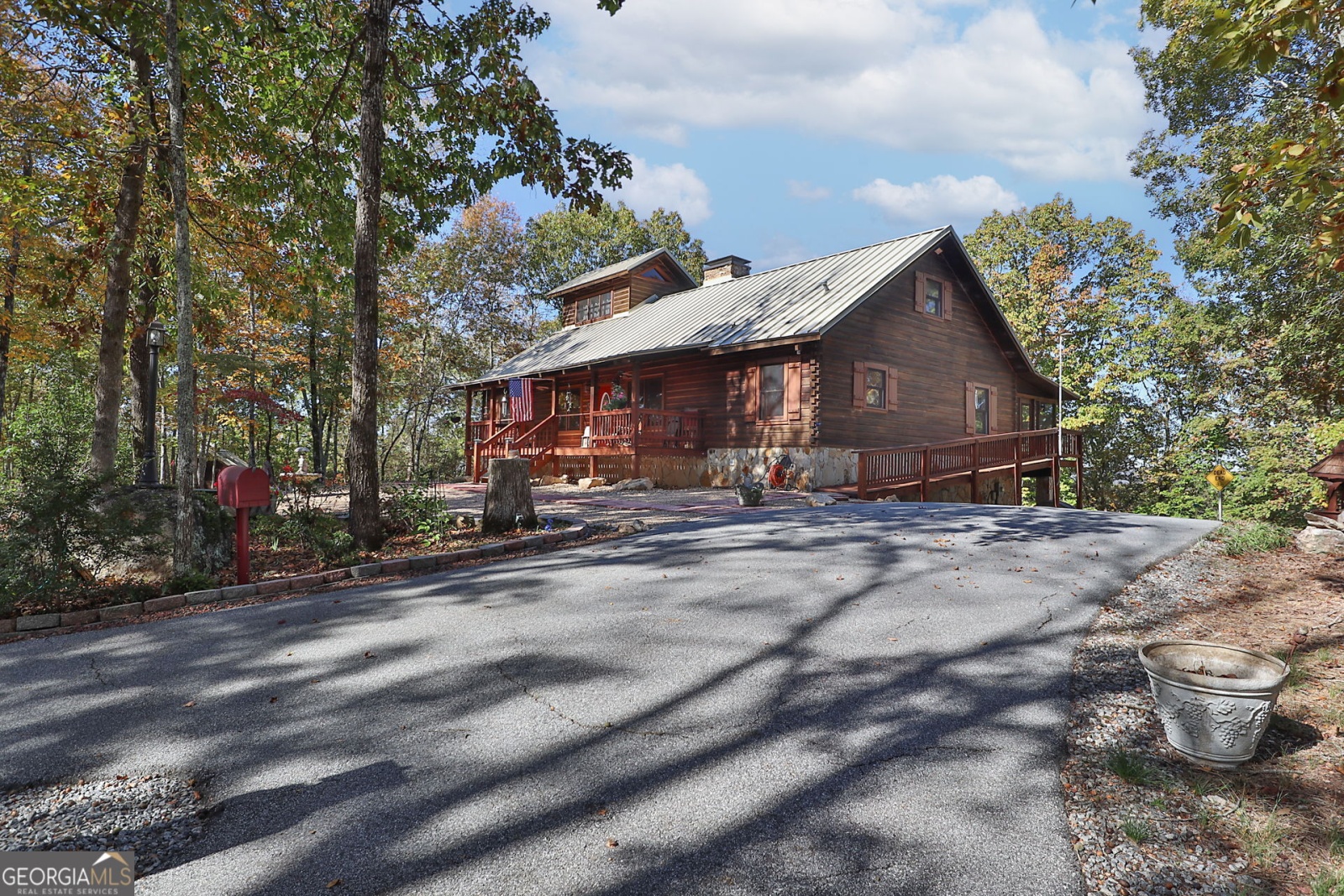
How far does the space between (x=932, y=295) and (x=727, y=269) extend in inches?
308

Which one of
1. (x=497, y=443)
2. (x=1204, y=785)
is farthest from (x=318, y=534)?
(x=497, y=443)

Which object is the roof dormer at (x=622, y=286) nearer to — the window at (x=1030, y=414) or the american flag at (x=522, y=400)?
the american flag at (x=522, y=400)

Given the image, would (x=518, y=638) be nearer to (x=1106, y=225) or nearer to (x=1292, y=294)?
(x=1292, y=294)

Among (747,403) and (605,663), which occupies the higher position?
(747,403)

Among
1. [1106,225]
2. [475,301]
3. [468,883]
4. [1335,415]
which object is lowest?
[468,883]

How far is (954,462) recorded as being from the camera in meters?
17.1

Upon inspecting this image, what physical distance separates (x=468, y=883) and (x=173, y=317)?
18.9 meters

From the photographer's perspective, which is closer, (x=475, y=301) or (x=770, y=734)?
(x=770, y=734)

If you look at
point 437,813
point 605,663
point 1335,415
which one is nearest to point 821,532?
point 605,663

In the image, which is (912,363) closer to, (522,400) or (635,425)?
(635,425)

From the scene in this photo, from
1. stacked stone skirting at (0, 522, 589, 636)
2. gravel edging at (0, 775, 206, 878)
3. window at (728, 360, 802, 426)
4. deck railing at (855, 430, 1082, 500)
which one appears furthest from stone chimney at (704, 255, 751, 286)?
gravel edging at (0, 775, 206, 878)

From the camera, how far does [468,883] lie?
2.58m

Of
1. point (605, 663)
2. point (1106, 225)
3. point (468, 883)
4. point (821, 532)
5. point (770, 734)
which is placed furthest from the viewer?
point (1106, 225)

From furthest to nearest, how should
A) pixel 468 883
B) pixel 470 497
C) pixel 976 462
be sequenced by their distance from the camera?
pixel 976 462, pixel 470 497, pixel 468 883
